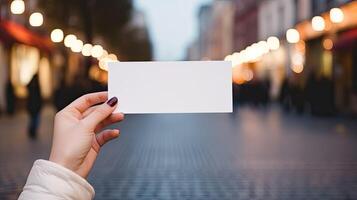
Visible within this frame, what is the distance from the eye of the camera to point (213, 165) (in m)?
11.0

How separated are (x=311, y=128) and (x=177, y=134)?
4.18 m

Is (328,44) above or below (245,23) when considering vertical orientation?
below

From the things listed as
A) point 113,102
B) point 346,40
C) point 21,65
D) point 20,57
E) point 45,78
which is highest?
point 346,40

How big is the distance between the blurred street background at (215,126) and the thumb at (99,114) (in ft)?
18.2

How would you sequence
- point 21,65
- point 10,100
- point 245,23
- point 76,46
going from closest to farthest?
point 10,100 < point 76,46 < point 21,65 < point 245,23

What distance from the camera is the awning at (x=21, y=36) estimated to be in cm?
2988

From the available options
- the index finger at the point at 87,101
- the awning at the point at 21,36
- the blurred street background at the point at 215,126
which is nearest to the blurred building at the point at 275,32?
the blurred street background at the point at 215,126

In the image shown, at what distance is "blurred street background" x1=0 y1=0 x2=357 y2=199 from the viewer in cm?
895

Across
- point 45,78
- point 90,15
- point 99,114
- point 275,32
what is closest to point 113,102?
point 99,114

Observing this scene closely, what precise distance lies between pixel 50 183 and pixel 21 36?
106 feet

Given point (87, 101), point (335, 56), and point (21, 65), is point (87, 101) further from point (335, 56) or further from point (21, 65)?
point (21, 65)

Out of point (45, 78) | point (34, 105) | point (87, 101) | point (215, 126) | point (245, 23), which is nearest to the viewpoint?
point (87, 101)

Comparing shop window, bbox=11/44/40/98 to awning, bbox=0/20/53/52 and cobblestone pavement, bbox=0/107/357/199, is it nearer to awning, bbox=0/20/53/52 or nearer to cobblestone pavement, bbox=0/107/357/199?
awning, bbox=0/20/53/52

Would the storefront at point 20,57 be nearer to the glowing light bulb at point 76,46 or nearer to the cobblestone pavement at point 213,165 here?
the glowing light bulb at point 76,46
